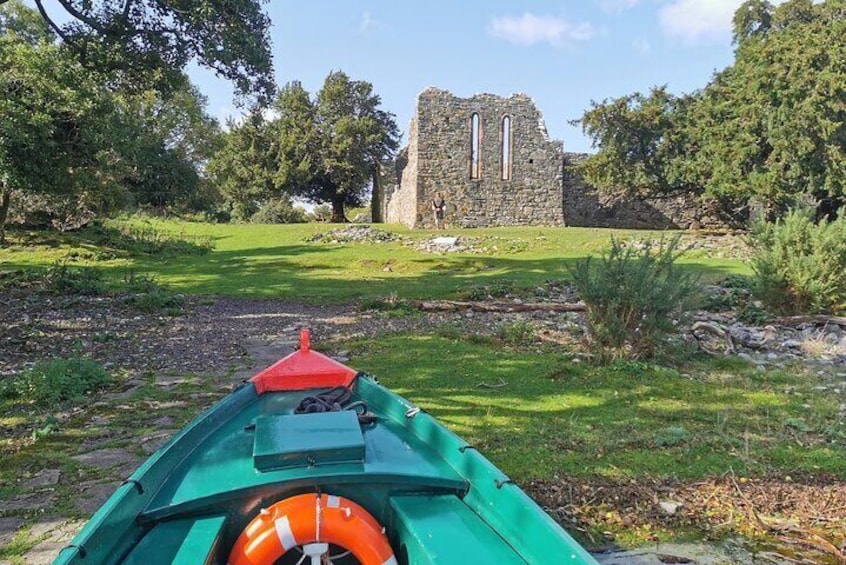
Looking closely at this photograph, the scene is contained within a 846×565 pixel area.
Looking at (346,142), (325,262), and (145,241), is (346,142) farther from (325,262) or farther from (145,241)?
(325,262)

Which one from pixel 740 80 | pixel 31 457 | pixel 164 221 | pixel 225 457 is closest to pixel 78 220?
pixel 164 221

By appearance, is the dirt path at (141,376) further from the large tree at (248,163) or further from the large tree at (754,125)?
the large tree at (248,163)

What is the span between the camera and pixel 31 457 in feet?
14.5

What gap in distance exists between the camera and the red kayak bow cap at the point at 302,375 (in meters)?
4.49

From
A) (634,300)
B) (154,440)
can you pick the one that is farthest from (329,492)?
(634,300)

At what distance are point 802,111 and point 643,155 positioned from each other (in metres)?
7.30

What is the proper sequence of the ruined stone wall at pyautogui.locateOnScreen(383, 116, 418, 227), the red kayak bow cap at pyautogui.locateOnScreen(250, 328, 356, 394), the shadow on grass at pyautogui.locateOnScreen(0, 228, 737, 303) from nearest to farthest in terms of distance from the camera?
the red kayak bow cap at pyautogui.locateOnScreen(250, 328, 356, 394) < the shadow on grass at pyautogui.locateOnScreen(0, 228, 737, 303) < the ruined stone wall at pyautogui.locateOnScreen(383, 116, 418, 227)

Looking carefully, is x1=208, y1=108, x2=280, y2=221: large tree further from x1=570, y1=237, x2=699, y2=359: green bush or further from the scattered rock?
x1=570, y1=237, x2=699, y2=359: green bush

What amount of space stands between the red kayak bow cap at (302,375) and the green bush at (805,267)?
26.3 ft

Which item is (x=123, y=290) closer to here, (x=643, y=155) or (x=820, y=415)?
(x=820, y=415)

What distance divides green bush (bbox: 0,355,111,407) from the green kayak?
3.07 metres

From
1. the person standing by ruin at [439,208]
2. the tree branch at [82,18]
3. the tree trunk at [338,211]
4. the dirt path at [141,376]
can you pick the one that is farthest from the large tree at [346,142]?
the tree branch at [82,18]

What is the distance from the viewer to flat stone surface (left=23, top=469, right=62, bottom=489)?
3.97 metres

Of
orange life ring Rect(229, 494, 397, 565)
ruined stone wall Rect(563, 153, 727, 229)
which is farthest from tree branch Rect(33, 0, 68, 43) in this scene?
ruined stone wall Rect(563, 153, 727, 229)
